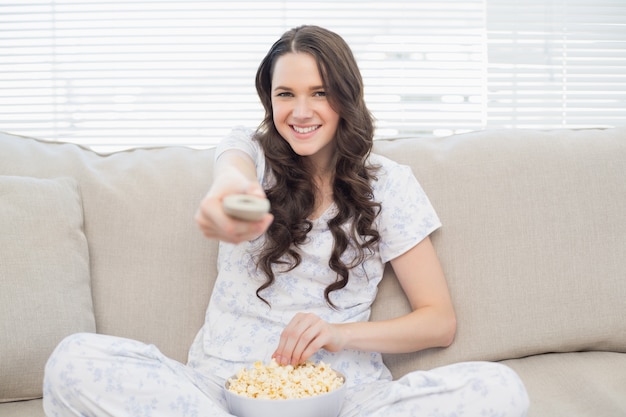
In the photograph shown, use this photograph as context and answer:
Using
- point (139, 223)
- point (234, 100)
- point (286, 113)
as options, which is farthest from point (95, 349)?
point (234, 100)

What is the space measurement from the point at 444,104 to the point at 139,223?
1491 millimetres

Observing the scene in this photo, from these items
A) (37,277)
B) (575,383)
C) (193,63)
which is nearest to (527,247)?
(575,383)

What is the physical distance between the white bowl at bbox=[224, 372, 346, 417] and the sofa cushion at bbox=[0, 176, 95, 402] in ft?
1.74

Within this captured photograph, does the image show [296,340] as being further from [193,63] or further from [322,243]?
[193,63]

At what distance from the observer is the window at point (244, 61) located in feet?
8.83

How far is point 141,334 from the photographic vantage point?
5.51ft

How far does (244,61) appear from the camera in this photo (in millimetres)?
2721

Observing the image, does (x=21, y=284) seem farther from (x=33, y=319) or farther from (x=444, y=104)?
(x=444, y=104)

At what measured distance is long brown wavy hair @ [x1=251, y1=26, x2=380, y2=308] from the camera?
161cm

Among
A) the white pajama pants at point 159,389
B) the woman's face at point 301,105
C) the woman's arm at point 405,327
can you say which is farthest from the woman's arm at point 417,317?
the woman's face at point 301,105

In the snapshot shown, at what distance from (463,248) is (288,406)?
0.72 m

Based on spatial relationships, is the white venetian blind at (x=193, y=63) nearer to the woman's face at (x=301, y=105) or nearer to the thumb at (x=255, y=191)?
the woman's face at (x=301, y=105)

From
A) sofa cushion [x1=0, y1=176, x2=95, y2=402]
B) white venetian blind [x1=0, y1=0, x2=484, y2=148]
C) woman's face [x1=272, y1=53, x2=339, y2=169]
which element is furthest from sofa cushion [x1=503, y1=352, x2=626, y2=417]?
white venetian blind [x1=0, y1=0, x2=484, y2=148]

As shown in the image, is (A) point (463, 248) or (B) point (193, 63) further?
Result: (B) point (193, 63)
